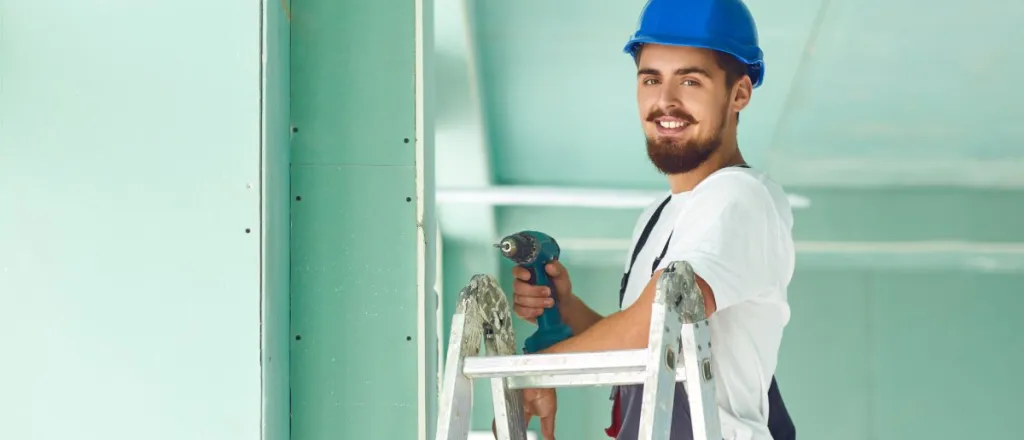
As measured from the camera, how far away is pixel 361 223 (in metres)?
2.45

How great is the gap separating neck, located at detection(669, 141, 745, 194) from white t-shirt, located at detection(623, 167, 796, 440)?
12 centimetres

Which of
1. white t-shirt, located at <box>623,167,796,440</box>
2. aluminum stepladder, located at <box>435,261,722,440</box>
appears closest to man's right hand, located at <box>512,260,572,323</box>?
white t-shirt, located at <box>623,167,796,440</box>

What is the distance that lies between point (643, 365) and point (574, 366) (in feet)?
0.35

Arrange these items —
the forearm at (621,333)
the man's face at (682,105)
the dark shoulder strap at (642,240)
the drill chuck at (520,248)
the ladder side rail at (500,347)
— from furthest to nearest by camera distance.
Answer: the dark shoulder strap at (642,240), the man's face at (682,105), the drill chuck at (520,248), the ladder side rail at (500,347), the forearm at (621,333)

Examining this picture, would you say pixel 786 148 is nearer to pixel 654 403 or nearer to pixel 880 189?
pixel 880 189

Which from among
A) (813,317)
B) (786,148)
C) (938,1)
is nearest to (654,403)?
(938,1)

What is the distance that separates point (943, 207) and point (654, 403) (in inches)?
279

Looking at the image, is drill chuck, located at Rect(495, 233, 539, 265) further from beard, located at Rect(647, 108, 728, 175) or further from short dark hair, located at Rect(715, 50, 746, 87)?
short dark hair, located at Rect(715, 50, 746, 87)

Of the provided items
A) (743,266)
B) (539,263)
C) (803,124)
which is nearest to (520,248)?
(539,263)

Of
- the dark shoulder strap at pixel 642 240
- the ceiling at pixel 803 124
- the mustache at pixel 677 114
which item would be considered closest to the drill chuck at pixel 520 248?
the dark shoulder strap at pixel 642 240

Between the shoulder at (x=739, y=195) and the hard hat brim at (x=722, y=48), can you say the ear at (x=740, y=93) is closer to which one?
the hard hat brim at (x=722, y=48)

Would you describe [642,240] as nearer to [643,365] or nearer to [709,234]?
[709,234]

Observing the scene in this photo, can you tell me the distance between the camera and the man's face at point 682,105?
7.32 ft

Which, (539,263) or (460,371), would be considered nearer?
(460,371)
